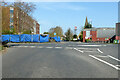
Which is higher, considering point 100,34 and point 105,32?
point 105,32

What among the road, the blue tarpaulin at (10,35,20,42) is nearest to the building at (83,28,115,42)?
the blue tarpaulin at (10,35,20,42)

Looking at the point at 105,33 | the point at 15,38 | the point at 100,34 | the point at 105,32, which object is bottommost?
the point at 15,38

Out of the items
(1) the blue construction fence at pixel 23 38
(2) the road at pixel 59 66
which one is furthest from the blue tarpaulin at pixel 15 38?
(2) the road at pixel 59 66

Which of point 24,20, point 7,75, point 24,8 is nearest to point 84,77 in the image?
point 7,75

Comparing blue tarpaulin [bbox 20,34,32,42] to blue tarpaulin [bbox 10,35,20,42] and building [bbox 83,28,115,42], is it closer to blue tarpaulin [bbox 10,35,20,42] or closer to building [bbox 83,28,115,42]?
blue tarpaulin [bbox 10,35,20,42]

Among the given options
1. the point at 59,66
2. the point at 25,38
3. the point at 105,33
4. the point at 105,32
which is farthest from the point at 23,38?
the point at 105,32

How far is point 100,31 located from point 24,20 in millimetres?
35291

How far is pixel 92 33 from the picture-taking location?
2734 inches

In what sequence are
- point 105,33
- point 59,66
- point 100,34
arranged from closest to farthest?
1. point 59,66
2. point 105,33
3. point 100,34

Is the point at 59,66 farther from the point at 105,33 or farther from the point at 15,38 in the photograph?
the point at 105,33

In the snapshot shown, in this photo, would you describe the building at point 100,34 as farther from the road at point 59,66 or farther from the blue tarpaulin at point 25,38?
the road at point 59,66

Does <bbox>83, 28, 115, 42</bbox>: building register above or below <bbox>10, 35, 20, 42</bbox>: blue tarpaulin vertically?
above

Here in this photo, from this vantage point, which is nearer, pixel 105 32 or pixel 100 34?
pixel 105 32

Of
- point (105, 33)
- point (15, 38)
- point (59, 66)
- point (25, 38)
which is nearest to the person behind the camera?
point (59, 66)
